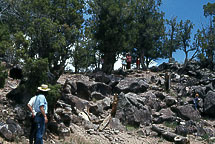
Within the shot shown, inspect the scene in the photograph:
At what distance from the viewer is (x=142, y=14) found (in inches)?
1332

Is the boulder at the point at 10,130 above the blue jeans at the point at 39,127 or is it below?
below

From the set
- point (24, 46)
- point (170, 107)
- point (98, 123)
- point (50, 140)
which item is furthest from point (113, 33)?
point (50, 140)

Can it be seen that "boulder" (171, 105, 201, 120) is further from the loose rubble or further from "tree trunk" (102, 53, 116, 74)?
"tree trunk" (102, 53, 116, 74)

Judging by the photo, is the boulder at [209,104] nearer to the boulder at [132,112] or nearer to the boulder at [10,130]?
the boulder at [132,112]

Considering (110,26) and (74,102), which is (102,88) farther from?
(110,26)

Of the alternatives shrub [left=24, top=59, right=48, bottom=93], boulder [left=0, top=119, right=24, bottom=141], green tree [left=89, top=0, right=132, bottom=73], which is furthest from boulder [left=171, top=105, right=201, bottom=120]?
boulder [left=0, top=119, right=24, bottom=141]

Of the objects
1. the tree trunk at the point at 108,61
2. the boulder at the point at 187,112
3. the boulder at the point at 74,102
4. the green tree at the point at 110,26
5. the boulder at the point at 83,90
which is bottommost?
the boulder at the point at 187,112

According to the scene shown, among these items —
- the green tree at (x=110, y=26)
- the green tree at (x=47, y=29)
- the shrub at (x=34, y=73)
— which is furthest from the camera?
the green tree at (x=110, y=26)

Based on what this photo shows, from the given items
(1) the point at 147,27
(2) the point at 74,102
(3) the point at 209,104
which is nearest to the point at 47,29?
(2) the point at 74,102

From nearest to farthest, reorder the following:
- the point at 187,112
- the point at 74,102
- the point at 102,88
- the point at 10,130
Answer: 1. the point at 10,130
2. the point at 74,102
3. the point at 187,112
4. the point at 102,88

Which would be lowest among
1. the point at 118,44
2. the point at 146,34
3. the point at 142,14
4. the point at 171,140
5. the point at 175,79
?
the point at 171,140

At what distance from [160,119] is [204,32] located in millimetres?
18604

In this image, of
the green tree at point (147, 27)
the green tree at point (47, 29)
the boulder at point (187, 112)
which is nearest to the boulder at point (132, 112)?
the boulder at point (187, 112)

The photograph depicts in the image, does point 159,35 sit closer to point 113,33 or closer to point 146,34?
point 146,34
